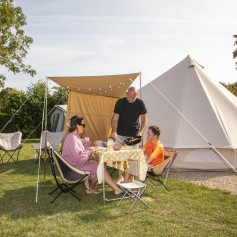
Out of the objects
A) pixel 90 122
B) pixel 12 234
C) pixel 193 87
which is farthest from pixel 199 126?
pixel 12 234

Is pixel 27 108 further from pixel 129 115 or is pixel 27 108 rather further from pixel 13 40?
pixel 129 115

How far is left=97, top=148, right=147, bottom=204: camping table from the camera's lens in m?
4.78

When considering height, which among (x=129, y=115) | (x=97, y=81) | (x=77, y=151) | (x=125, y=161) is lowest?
(x=125, y=161)

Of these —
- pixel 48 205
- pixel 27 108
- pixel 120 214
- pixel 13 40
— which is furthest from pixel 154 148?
pixel 13 40

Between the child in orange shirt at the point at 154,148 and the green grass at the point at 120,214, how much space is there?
58 centimetres

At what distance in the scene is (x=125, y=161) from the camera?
17.4 feet

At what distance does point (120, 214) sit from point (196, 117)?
3.98 meters

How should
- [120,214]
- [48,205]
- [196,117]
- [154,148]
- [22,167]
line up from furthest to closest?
[22,167]
[196,117]
[154,148]
[48,205]
[120,214]

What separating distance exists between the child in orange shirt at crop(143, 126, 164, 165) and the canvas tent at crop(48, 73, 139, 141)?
1740mm

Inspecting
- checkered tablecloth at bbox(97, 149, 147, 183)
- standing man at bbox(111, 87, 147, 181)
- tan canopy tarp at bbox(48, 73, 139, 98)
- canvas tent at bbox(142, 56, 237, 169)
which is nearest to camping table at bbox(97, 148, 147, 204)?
checkered tablecloth at bbox(97, 149, 147, 183)

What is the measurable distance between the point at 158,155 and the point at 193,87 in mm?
3169

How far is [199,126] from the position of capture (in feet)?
24.5

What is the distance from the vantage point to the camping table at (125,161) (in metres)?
4.78

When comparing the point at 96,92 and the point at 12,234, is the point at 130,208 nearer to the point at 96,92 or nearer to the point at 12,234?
the point at 12,234
